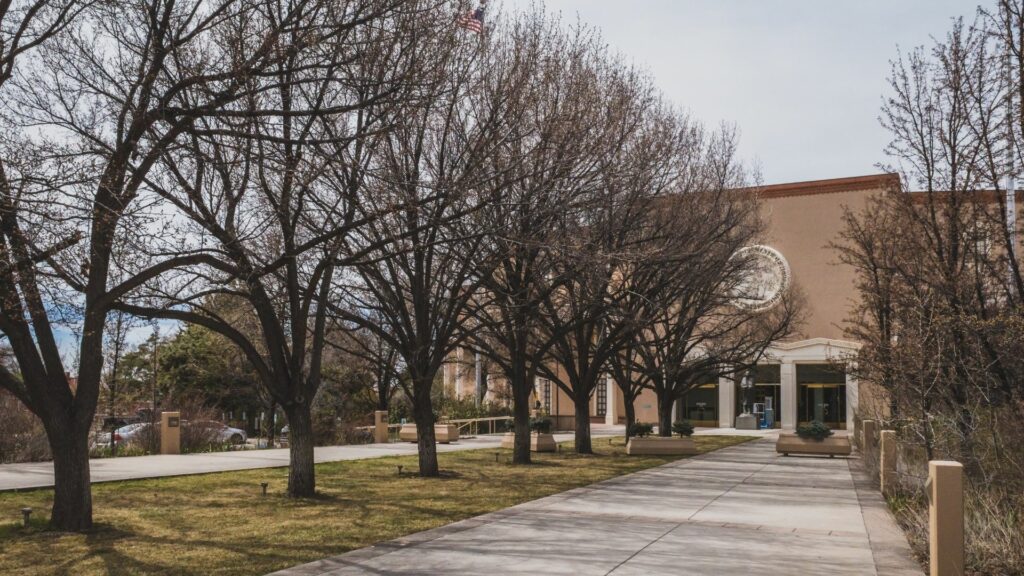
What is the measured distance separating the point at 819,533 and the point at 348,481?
34.4 ft

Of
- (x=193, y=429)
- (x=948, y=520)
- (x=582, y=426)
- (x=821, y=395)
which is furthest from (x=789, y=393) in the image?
(x=948, y=520)

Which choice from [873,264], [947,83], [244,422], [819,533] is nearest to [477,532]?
[819,533]

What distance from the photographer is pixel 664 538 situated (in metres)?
11.9

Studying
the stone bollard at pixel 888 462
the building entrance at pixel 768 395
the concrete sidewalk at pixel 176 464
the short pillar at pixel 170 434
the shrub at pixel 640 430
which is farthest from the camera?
the building entrance at pixel 768 395

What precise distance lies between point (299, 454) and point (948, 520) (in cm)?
1107

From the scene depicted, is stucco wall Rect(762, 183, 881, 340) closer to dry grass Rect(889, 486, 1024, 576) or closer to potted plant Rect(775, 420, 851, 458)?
potted plant Rect(775, 420, 851, 458)

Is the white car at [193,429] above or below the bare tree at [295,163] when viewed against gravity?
below

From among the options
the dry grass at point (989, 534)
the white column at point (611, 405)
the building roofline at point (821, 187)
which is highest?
the building roofline at point (821, 187)

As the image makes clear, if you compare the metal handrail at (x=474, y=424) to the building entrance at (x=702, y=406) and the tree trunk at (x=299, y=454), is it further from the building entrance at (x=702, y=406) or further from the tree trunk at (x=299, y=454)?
the tree trunk at (x=299, y=454)

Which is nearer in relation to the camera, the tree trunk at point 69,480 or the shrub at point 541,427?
the tree trunk at point 69,480

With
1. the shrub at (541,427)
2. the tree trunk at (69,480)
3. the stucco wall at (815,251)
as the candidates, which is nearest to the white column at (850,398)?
the stucco wall at (815,251)

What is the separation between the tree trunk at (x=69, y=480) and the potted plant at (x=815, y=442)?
22631 mm

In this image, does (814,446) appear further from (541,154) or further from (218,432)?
(218,432)

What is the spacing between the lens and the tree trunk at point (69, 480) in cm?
1212
